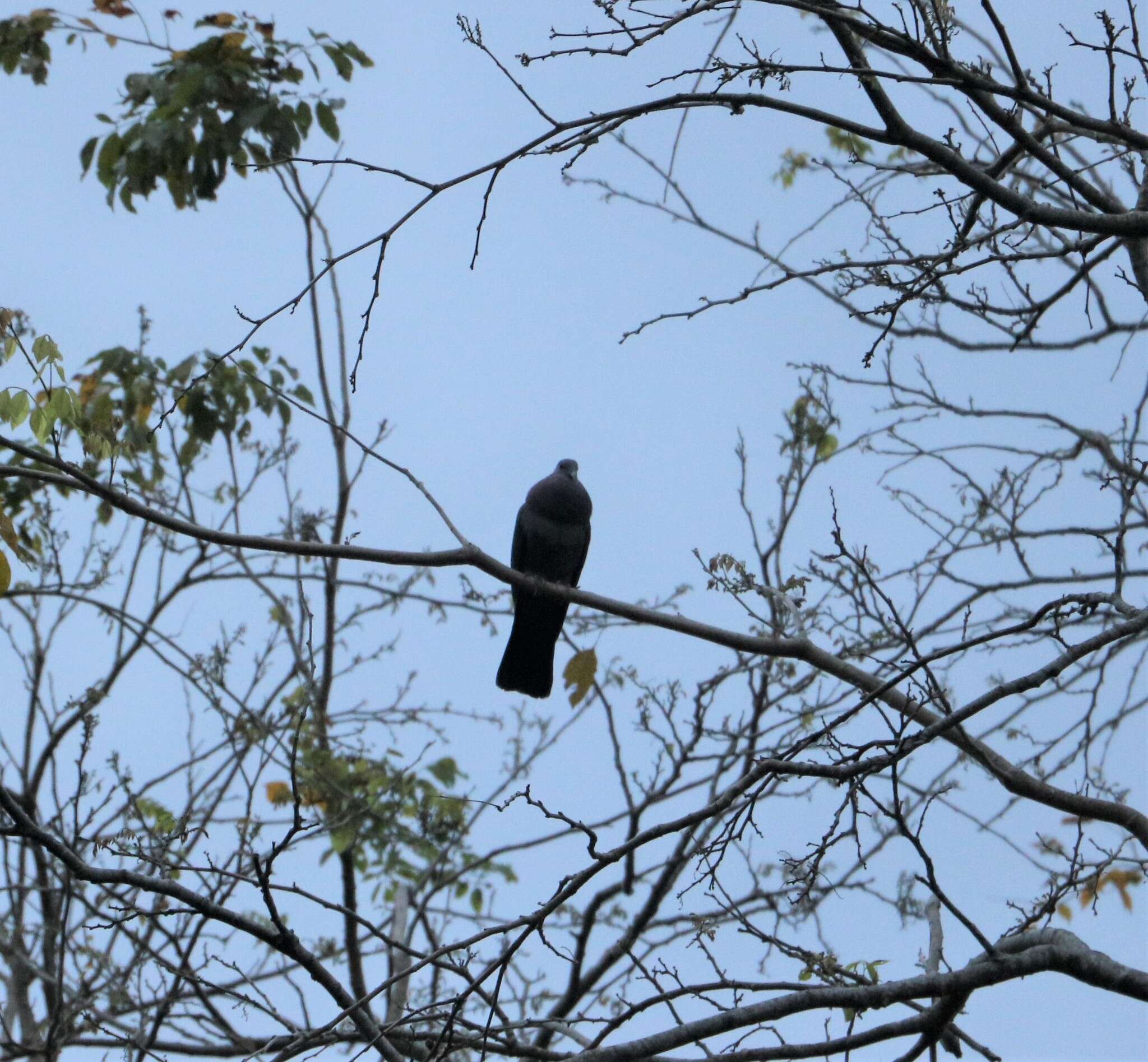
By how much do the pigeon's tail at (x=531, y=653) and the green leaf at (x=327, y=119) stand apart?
211cm

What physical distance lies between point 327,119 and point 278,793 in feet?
9.95

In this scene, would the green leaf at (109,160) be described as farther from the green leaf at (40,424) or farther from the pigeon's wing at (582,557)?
the pigeon's wing at (582,557)

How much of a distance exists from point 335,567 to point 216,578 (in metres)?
0.58

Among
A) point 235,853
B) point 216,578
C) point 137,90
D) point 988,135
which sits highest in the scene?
point 137,90

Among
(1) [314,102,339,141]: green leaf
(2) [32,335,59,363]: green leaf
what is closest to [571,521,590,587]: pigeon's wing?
(1) [314,102,339,141]: green leaf

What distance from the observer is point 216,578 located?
670cm

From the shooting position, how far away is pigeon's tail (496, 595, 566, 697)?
5.96 m

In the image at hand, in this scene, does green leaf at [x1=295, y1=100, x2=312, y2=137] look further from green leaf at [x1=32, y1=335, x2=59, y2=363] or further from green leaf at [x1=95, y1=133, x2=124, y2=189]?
green leaf at [x1=32, y1=335, x2=59, y2=363]

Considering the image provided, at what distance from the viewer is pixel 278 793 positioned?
6273mm

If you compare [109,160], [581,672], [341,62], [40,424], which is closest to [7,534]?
[40,424]

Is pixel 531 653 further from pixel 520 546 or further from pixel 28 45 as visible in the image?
pixel 28 45

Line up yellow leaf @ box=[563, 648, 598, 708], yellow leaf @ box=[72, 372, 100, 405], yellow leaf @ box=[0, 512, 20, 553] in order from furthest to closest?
yellow leaf @ box=[72, 372, 100, 405]
yellow leaf @ box=[563, 648, 598, 708]
yellow leaf @ box=[0, 512, 20, 553]

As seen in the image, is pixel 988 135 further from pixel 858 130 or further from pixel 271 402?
pixel 271 402

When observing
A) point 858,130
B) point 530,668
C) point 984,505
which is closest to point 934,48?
point 858,130
